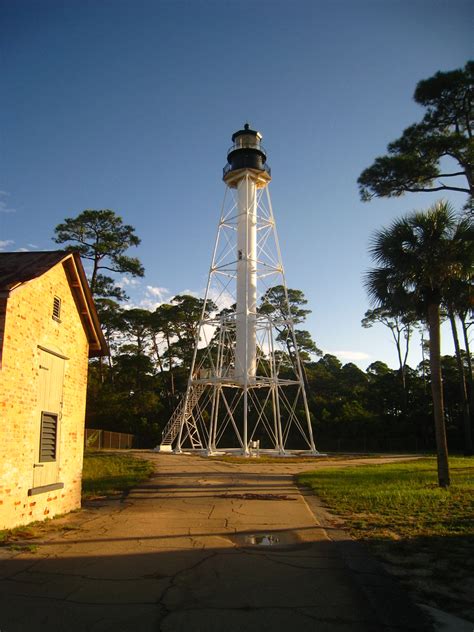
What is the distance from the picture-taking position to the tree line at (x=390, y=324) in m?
17.1

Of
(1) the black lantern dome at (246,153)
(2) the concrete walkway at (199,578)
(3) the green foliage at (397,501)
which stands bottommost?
(2) the concrete walkway at (199,578)

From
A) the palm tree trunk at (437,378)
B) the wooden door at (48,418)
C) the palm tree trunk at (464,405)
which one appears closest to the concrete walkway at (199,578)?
the wooden door at (48,418)

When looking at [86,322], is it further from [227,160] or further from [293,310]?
[293,310]

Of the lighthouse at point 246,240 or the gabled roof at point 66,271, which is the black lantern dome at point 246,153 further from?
the gabled roof at point 66,271

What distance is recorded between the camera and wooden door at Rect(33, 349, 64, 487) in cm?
1045

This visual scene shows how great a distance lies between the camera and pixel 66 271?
40.4 ft

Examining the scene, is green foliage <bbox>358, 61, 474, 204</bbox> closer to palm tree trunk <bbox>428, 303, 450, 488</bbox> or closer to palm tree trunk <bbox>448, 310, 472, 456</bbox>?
palm tree trunk <bbox>428, 303, 450, 488</bbox>

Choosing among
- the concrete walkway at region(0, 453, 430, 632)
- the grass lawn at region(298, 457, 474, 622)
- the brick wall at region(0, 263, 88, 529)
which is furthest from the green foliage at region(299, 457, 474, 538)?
the brick wall at region(0, 263, 88, 529)

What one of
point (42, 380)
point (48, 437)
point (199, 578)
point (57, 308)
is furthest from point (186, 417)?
point (199, 578)

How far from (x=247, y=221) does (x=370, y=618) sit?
29.7m

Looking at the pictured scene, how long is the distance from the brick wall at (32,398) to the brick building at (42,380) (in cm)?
2

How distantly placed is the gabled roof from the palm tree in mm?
9220

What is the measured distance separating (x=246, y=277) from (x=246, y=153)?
7979 mm

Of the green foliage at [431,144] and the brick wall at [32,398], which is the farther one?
the green foliage at [431,144]
